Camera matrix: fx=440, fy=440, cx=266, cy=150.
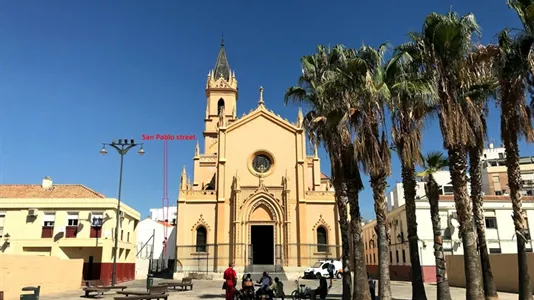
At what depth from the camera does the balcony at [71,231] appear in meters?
31.9

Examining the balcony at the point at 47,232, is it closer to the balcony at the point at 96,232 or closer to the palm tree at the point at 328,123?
the balcony at the point at 96,232

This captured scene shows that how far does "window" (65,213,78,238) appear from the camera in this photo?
31.9m

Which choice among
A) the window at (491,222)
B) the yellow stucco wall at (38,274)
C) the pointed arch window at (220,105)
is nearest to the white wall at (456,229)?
the window at (491,222)

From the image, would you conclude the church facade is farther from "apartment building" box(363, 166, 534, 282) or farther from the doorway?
"apartment building" box(363, 166, 534, 282)

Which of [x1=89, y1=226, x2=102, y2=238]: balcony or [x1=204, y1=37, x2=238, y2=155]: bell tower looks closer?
[x1=89, y1=226, x2=102, y2=238]: balcony

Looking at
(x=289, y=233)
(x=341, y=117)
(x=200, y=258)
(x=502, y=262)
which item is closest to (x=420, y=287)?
(x=341, y=117)

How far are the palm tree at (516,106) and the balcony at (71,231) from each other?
2834 cm

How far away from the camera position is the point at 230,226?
38.1m

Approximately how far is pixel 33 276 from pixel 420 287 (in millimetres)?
18352

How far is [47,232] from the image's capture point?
3191 cm

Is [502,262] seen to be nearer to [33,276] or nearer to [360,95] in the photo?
[360,95]

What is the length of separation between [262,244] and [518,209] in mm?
27093

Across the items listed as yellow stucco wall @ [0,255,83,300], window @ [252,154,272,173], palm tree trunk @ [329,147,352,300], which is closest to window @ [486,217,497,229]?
window @ [252,154,272,173]

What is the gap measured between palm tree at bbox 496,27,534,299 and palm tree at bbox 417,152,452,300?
2.29 metres
